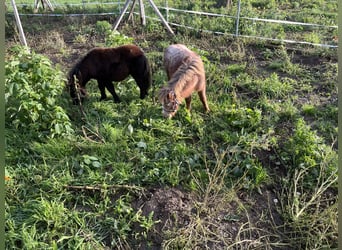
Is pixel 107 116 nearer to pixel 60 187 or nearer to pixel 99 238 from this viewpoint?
pixel 60 187

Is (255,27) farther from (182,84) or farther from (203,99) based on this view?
(182,84)

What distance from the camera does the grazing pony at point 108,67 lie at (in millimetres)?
6199

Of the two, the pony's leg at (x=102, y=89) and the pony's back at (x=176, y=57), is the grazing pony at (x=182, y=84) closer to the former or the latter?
the pony's back at (x=176, y=57)

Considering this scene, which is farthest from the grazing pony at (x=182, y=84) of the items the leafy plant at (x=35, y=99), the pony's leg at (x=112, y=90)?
the leafy plant at (x=35, y=99)

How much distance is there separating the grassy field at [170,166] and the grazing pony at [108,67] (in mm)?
308

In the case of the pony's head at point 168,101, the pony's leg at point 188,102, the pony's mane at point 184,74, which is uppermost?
the pony's mane at point 184,74

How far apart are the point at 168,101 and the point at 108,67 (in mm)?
1457

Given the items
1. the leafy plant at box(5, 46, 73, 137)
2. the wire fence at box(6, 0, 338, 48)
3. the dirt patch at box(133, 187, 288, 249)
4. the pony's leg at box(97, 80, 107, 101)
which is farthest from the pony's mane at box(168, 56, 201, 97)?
the wire fence at box(6, 0, 338, 48)

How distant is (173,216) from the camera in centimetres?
434

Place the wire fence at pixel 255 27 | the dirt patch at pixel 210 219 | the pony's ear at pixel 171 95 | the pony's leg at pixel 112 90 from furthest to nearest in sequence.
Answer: the wire fence at pixel 255 27
the pony's leg at pixel 112 90
the pony's ear at pixel 171 95
the dirt patch at pixel 210 219

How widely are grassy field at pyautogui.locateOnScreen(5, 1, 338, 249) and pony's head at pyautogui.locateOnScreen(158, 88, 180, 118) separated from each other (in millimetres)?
270

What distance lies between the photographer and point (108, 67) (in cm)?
622

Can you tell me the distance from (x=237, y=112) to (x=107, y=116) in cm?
215

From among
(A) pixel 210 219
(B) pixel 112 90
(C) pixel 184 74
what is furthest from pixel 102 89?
(A) pixel 210 219
